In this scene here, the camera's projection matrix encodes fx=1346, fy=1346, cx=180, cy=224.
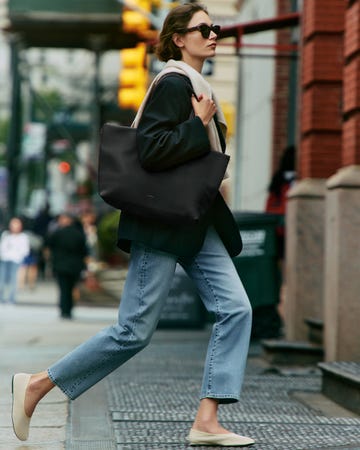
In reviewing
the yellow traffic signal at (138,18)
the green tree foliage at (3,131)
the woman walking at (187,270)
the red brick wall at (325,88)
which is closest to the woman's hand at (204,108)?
the woman walking at (187,270)

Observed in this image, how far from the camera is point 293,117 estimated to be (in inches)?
698

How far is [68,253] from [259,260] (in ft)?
28.0

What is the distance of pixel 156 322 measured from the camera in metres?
5.88

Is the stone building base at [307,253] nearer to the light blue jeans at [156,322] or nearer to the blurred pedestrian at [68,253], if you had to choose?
the light blue jeans at [156,322]

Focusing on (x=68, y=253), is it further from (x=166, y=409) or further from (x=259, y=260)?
(x=166, y=409)

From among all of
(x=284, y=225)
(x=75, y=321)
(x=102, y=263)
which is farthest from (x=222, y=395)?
(x=102, y=263)

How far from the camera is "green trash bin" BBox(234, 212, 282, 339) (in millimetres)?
12656

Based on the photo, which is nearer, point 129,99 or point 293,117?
point 293,117

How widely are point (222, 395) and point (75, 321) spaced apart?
13.8 metres

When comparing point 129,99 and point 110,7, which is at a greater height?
point 110,7

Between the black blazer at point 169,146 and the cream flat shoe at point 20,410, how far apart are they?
781 millimetres

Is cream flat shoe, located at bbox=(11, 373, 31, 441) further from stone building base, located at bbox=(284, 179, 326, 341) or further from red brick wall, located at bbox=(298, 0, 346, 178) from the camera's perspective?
red brick wall, located at bbox=(298, 0, 346, 178)

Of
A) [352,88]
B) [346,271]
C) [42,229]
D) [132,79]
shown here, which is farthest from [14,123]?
[346,271]

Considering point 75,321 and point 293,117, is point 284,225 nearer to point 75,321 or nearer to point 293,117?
point 293,117
